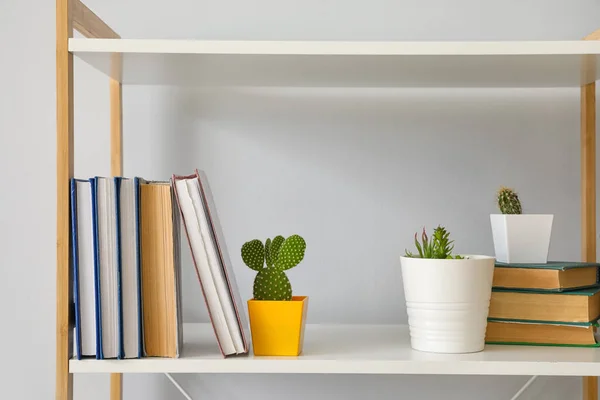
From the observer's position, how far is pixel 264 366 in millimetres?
911

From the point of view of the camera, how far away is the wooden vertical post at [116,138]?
4.09ft

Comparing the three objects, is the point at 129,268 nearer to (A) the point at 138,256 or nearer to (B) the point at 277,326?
(A) the point at 138,256

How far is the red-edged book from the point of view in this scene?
36.3 inches

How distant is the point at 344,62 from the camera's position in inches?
39.5

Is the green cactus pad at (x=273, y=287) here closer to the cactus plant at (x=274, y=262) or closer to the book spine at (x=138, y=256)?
the cactus plant at (x=274, y=262)

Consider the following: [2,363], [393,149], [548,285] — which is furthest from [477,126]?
[2,363]

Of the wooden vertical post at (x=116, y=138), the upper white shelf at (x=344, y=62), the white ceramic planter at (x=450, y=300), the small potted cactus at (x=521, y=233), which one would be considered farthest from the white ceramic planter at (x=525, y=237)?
the wooden vertical post at (x=116, y=138)

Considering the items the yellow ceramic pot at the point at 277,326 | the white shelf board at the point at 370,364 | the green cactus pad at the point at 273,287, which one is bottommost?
the white shelf board at the point at 370,364

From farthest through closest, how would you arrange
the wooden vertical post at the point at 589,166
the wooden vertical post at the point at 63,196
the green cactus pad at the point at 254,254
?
the wooden vertical post at the point at 589,166
the green cactus pad at the point at 254,254
the wooden vertical post at the point at 63,196

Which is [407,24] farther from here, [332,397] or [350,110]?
[332,397]

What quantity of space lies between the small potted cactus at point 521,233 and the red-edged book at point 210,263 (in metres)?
0.46

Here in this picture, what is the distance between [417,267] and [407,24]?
56cm

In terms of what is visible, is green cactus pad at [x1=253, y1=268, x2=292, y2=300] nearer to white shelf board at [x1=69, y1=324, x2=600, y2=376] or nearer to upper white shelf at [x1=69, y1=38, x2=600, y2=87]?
white shelf board at [x1=69, y1=324, x2=600, y2=376]

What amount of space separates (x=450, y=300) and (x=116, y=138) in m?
0.68
